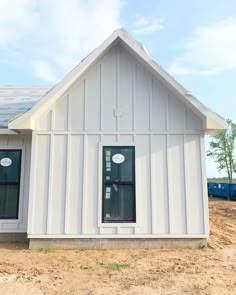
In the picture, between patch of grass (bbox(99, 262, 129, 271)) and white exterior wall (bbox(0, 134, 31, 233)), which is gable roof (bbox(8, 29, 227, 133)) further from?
patch of grass (bbox(99, 262, 129, 271))

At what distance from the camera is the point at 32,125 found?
6.63 metres

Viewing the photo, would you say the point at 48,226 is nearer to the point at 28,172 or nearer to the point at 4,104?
the point at 28,172

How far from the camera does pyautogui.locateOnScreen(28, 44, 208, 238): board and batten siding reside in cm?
659

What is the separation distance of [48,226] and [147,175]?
2681 millimetres

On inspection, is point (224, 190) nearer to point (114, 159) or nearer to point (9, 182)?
point (114, 159)

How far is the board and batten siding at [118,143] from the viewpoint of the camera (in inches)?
260

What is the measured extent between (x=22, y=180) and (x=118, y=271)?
377 centimetres

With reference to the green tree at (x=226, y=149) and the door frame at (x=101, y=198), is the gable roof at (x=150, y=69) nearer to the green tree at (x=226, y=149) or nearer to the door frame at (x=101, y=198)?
the door frame at (x=101, y=198)

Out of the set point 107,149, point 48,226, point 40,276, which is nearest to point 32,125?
point 107,149

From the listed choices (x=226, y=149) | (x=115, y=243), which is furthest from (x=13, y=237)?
(x=226, y=149)

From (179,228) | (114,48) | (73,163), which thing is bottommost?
(179,228)

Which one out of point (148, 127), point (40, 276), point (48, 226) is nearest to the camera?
point (40, 276)

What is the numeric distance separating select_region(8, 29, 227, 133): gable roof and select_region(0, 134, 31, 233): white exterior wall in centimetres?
114

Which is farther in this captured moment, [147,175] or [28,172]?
[28,172]
